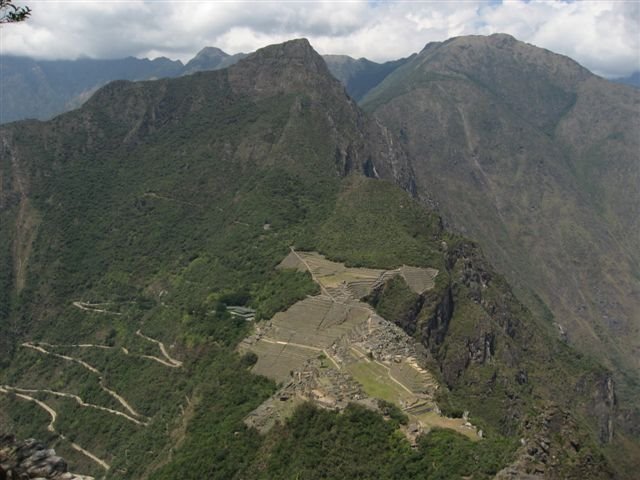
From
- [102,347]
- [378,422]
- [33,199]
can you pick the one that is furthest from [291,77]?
[378,422]

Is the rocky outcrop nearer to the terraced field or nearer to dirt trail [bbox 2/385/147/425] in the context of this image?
the terraced field

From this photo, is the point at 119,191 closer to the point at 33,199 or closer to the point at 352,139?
the point at 33,199

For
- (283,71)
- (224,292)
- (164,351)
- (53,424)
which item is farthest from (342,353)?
(283,71)

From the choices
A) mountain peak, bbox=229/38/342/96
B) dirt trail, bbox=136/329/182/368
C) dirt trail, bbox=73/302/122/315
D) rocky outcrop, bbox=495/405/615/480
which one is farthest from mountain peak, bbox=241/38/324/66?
rocky outcrop, bbox=495/405/615/480

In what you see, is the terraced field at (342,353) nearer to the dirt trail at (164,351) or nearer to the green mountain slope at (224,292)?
the green mountain slope at (224,292)

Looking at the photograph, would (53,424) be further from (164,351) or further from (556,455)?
(556,455)

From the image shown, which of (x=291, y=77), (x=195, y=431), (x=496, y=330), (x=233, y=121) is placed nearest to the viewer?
(x=195, y=431)
